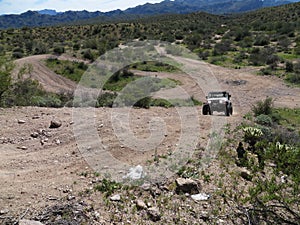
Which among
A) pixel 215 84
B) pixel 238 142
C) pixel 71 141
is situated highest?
pixel 71 141

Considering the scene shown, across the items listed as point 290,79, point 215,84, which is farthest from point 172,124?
point 290,79

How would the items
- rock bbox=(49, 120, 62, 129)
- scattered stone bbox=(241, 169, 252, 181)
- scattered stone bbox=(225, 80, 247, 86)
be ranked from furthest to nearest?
scattered stone bbox=(225, 80, 247, 86) → rock bbox=(49, 120, 62, 129) → scattered stone bbox=(241, 169, 252, 181)

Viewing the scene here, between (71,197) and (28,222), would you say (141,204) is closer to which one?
(71,197)

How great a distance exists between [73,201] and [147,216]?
4.68ft

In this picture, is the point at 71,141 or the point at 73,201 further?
the point at 71,141

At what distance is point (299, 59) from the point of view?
81.5 ft

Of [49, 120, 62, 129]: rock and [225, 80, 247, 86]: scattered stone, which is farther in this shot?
[225, 80, 247, 86]: scattered stone

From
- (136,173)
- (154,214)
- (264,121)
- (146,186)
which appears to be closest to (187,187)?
(146,186)

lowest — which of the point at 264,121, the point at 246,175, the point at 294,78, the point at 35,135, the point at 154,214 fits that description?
the point at 294,78

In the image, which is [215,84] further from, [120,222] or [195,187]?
[120,222]

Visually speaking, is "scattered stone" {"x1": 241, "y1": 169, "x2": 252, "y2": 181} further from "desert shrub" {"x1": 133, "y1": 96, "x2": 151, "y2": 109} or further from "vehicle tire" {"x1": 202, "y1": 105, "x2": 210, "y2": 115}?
"desert shrub" {"x1": 133, "y1": 96, "x2": 151, "y2": 109}

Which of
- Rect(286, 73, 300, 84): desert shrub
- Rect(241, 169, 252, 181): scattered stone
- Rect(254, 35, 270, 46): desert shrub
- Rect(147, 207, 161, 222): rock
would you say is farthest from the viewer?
Rect(254, 35, 270, 46): desert shrub

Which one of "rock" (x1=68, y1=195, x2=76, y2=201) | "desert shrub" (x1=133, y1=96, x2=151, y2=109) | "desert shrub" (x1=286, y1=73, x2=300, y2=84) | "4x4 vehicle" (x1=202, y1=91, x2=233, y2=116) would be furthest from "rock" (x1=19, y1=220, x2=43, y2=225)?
"desert shrub" (x1=286, y1=73, x2=300, y2=84)

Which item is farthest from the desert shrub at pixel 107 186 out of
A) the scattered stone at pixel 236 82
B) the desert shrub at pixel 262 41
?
the desert shrub at pixel 262 41
